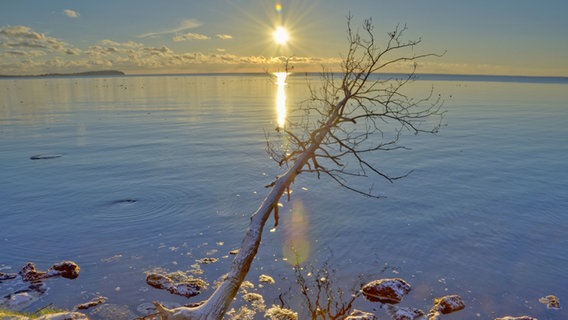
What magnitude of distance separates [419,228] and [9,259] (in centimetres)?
1595

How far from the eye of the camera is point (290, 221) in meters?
17.7

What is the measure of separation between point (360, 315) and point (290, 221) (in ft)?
24.0

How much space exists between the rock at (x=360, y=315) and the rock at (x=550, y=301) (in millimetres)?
5244

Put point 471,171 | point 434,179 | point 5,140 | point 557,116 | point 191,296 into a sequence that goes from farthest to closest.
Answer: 1. point 557,116
2. point 5,140
3. point 471,171
4. point 434,179
5. point 191,296

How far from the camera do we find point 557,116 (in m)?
54.6

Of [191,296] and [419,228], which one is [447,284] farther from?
[191,296]

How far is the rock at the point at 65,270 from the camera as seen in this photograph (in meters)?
12.8

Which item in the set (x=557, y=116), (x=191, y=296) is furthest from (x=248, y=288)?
(x=557, y=116)

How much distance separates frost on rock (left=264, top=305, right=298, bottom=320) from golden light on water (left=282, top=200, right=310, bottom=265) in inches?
107

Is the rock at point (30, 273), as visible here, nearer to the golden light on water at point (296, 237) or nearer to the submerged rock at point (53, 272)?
the submerged rock at point (53, 272)

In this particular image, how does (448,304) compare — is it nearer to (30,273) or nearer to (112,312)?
(112,312)

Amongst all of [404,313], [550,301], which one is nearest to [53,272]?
[404,313]

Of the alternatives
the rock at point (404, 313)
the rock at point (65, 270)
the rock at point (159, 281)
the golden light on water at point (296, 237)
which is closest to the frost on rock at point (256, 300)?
the golden light on water at point (296, 237)

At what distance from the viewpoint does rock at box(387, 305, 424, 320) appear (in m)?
10.8
